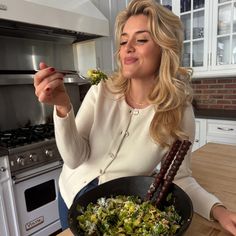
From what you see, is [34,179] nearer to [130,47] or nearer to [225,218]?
[130,47]

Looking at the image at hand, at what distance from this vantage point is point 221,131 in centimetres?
233

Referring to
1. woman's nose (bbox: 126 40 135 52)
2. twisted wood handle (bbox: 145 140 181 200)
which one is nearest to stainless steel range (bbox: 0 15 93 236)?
woman's nose (bbox: 126 40 135 52)

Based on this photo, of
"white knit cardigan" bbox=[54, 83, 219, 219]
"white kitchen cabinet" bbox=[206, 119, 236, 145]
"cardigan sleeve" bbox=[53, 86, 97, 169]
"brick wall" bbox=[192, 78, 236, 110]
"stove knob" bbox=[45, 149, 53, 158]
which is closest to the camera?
"cardigan sleeve" bbox=[53, 86, 97, 169]

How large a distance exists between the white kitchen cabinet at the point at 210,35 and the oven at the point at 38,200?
1.86m

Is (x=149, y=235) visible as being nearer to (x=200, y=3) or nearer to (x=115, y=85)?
(x=115, y=85)

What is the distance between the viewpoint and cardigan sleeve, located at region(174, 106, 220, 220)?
27.8 inches

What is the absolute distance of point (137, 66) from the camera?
93 cm

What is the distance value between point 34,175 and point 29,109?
806 millimetres

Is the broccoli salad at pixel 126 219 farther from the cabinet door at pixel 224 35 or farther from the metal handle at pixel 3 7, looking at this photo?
the cabinet door at pixel 224 35

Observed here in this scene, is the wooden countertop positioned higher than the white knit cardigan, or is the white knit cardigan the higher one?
the white knit cardigan

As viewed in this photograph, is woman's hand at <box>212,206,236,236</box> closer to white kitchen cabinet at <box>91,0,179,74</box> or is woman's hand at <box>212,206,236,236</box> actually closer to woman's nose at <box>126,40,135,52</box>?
woman's nose at <box>126,40,135,52</box>

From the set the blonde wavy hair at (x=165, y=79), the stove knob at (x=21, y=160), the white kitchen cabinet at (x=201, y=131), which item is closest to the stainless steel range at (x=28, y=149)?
the stove knob at (x=21, y=160)

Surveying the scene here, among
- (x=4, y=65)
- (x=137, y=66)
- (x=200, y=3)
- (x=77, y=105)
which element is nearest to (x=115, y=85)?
(x=137, y=66)

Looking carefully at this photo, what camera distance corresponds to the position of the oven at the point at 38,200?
1.69 meters
